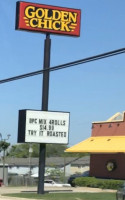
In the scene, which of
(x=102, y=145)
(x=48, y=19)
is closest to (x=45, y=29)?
(x=48, y=19)

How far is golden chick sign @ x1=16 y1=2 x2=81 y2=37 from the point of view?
1288 inches

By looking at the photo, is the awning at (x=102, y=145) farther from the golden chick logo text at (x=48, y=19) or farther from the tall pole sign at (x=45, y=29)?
the golden chick logo text at (x=48, y=19)

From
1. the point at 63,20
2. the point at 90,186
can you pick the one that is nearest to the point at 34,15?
the point at 63,20

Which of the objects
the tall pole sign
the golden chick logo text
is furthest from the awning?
the golden chick logo text

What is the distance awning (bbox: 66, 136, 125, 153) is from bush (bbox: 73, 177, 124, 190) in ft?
7.69

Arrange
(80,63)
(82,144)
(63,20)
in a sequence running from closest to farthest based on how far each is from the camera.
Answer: (80,63)
(63,20)
(82,144)

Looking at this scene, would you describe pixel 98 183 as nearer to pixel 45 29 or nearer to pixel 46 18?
pixel 45 29

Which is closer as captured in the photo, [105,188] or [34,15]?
[34,15]

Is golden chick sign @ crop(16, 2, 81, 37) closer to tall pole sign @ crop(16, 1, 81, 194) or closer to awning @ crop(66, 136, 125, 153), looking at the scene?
tall pole sign @ crop(16, 1, 81, 194)

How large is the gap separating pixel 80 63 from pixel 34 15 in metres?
14.6

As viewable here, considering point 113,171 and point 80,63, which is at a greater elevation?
point 80,63

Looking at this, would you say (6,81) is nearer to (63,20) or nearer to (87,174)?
(63,20)

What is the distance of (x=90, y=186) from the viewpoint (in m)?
42.6

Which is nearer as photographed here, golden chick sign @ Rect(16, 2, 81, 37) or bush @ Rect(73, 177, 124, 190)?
golden chick sign @ Rect(16, 2, 81, 37)
